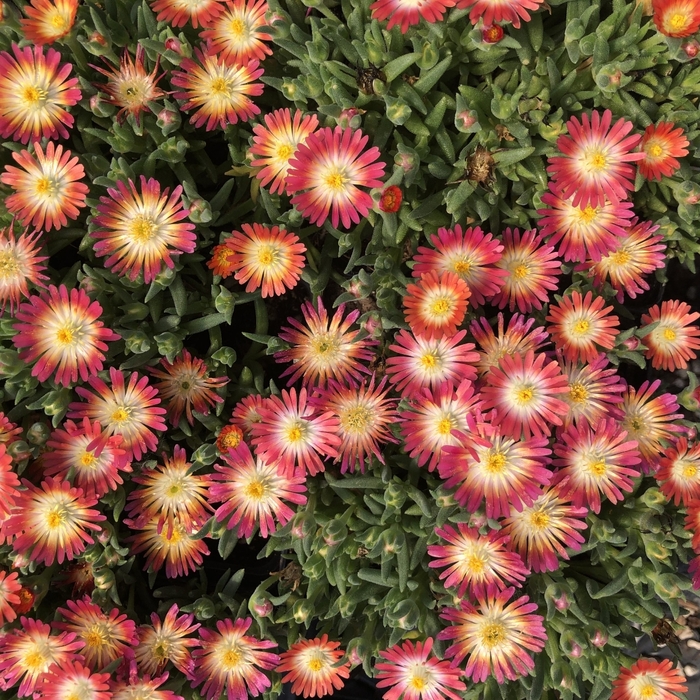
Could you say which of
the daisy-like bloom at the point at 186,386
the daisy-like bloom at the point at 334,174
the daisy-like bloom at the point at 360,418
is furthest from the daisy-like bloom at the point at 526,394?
the daisy-like bloom at the point at 186,386

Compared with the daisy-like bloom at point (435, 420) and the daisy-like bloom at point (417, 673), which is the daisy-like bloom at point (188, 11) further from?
the daisy-like bloom at point (417, 673)

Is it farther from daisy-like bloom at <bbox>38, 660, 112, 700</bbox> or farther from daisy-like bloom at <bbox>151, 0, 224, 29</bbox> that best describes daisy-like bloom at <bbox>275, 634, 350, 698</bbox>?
daisy-like bloom at <bbox>151, 0, 224, 29</bbox>

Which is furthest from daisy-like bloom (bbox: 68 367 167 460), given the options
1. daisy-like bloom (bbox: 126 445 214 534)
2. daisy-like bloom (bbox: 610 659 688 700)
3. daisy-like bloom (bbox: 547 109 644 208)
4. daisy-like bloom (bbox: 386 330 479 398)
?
daisy-like bloom (bbox: 610 659 688 700)

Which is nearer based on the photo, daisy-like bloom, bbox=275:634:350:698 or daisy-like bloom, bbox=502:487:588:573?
daisy-like bloom, bbox=502:487:588:573

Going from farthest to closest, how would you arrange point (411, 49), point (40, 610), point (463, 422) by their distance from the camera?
point (40, 610) < point (411, 49) < point (463, 422)

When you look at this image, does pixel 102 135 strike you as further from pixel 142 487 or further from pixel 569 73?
pixel 569 73

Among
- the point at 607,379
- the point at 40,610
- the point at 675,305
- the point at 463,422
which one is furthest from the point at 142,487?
the point at 675,305
